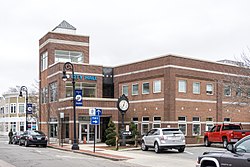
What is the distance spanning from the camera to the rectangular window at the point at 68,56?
45156 mm

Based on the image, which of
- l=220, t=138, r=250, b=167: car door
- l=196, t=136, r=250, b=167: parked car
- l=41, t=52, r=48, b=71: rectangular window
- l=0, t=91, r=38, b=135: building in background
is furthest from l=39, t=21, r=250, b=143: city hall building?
l=0, t=91, r=38, b=135: building in background

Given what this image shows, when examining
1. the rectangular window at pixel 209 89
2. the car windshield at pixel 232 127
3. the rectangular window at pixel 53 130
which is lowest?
the rectangular window at pixel 53 130

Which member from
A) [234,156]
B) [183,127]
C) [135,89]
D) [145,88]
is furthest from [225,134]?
[234,156]

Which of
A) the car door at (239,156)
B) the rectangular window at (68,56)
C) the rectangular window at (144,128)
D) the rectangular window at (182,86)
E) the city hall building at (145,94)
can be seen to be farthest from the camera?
the rectangular window at (68,56)

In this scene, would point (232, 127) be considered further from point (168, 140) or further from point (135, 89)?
point (135, 89)

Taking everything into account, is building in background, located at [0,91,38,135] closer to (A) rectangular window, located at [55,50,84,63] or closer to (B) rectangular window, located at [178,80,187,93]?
(A) rectangular window, located at [55,50,84,63]

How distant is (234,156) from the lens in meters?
9.68

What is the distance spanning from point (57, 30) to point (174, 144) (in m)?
26.1

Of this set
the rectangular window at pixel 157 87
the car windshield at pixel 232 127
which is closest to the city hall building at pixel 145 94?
the rectangular window at pixel 157 87

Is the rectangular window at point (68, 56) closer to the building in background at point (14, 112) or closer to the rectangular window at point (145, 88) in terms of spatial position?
the rectangular window at point (145, 88)

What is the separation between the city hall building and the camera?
34.6 m

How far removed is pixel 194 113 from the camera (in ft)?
117

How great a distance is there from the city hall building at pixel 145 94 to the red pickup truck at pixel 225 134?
5.82ft

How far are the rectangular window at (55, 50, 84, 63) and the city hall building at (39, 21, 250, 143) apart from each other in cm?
11
